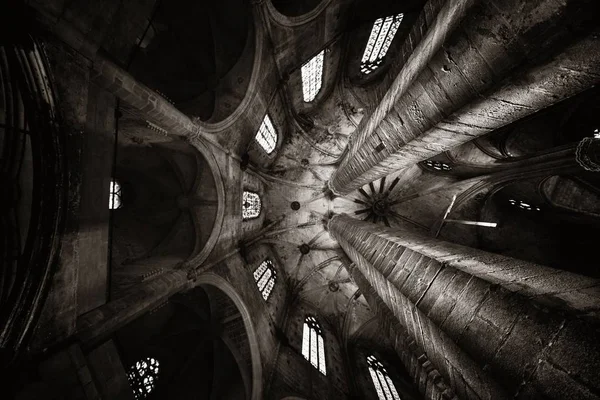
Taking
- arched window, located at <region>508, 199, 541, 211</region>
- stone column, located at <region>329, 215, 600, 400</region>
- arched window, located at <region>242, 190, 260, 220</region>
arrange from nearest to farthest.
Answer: stone column, located at <region>329, 215, 600, 400</region> → arched window, located at <region>508, 199, 541, 211</region> → arched window, located at <region>242, 190, 260, 220</region>

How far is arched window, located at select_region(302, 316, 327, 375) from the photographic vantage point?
9.12m

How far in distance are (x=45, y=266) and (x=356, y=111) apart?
34.3 feet

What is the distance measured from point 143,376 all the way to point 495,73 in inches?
444

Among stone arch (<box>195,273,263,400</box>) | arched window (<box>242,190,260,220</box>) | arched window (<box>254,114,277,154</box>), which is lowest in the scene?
stone arch (<box>195,273,263,400</box>)

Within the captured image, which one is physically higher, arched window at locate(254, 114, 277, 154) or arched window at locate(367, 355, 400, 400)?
arched window at locate(254, 114, 277, 154)

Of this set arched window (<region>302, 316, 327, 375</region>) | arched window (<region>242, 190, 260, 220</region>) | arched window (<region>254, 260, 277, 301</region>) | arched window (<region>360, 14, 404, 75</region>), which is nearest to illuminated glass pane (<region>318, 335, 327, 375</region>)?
arched window (<region>302, 316, 327, 375</region>)

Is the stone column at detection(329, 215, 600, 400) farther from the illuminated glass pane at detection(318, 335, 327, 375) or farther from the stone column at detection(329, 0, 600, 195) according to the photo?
the illuminated glass pane at detection(318, 335, 327, 375)

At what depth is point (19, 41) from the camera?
2.75 metres

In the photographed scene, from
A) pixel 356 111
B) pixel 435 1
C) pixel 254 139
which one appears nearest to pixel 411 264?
pixel 435 1

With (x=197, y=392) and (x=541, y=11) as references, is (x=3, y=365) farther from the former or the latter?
(x=197, y=392)

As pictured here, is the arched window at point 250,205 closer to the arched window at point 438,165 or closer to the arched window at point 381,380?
the arched window at point 438,165

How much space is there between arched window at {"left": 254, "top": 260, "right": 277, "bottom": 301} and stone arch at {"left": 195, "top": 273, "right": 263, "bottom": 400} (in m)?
1.71

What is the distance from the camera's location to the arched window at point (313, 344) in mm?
9125

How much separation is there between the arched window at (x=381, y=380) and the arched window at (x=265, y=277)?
527cm
